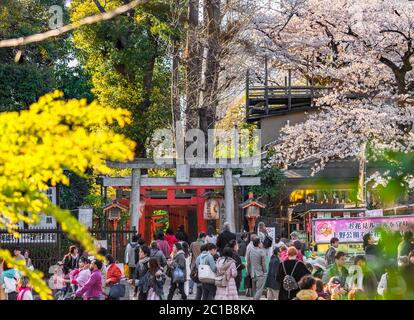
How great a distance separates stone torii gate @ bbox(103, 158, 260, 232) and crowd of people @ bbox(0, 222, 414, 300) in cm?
747

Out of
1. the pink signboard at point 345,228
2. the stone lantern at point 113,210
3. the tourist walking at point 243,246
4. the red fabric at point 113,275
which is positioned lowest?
the red fabric at point 113,275

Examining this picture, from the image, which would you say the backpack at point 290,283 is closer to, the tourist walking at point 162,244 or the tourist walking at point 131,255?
the tourist walking at point 162,244

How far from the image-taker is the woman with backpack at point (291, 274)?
14.3 metres

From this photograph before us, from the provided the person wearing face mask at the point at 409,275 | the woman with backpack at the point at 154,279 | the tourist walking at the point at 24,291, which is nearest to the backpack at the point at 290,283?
the person wearing face mask at the point at 409,275

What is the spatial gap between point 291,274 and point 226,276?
2051 mm

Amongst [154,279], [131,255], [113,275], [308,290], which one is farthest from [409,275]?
[131,255]

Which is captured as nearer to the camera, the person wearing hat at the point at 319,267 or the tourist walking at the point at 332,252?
the person wearing hat at the point at 319,267

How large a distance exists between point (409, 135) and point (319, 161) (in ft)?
21.2

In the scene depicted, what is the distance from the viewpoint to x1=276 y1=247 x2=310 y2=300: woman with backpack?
47.0 feet

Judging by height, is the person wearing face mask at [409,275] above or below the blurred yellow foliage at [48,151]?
below

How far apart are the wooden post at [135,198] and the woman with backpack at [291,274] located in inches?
558
